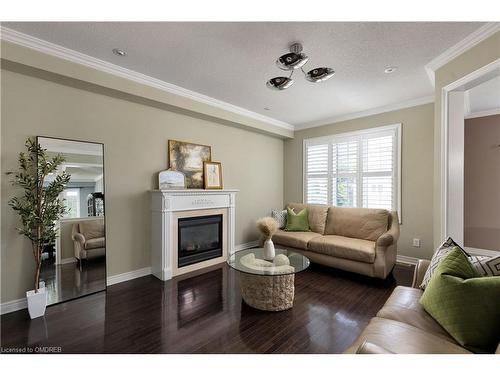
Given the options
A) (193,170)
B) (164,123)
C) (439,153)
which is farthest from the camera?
(193,170)

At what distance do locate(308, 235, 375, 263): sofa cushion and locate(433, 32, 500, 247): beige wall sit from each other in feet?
2.38

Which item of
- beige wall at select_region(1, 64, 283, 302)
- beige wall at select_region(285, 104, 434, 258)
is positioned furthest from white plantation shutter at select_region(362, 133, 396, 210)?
beige wall at select_region(1, 64, 283, 302)

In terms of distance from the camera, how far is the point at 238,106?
3.91m

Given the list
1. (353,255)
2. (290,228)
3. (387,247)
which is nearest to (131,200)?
(290,228)

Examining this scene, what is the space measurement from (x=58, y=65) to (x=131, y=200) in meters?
1.63

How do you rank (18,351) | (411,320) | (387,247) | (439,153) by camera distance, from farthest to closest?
(387,247), (439,153), (18,351), (411,320)

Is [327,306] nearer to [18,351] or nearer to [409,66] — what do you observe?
[18,351]

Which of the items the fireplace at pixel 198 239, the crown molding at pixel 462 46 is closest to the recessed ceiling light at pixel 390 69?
the crown molding at pixel 462 46

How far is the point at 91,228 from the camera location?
2.67 metres

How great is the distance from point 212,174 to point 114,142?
4.98 feet

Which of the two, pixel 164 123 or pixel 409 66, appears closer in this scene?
pixel 409 66

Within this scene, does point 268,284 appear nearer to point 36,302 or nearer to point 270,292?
point 270,292

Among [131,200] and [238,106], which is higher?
[238,106]

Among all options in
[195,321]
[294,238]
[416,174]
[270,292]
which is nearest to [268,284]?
[270,292]
